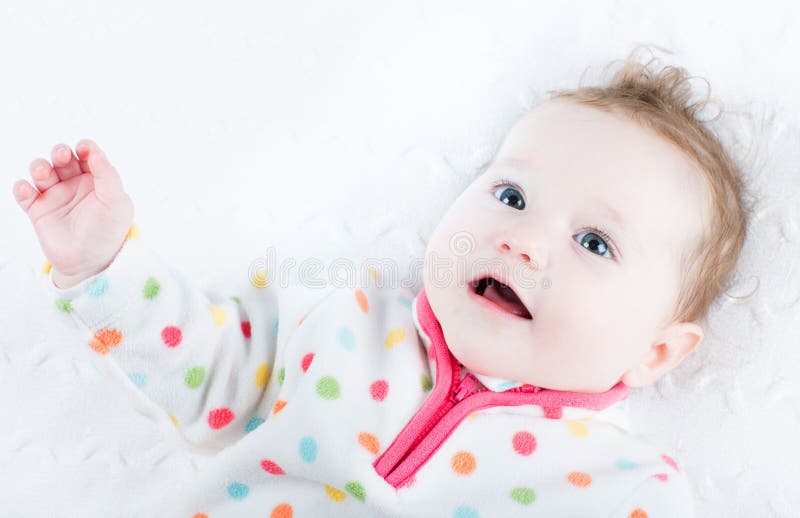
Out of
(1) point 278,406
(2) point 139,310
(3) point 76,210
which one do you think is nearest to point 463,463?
(1) point 278,406

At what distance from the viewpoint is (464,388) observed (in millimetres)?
1176

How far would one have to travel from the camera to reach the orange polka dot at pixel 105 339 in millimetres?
1051

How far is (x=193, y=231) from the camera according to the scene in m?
1.46

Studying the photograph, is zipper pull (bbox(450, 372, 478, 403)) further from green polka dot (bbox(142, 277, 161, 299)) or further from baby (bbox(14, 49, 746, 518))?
green polka dot (bbox(142, 277, 161, 299))

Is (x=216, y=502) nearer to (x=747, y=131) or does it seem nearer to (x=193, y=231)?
(x=193, y=231)

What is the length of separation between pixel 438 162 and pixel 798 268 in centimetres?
61

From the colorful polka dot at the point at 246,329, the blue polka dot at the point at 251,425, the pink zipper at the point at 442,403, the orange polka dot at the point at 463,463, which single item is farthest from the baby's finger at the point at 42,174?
the orange polka dot at the point at 463,463

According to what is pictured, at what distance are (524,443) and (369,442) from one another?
22cm

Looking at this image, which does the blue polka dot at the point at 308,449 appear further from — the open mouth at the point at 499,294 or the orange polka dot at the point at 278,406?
the open mouth at the point at 499,294

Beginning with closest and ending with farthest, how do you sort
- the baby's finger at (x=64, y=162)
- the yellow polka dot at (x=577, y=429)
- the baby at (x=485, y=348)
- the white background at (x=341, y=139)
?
1. the baby's finger at (x=64, y=162)
2. the baby at (x=485, y=348)
3. the yellow polka dot at (x=577, y=429)
4. the white background at (x=341, y=139)

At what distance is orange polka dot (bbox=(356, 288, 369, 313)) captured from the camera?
1.25 meters

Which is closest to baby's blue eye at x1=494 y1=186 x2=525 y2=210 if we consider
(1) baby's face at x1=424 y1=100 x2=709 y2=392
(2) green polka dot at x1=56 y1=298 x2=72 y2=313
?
(1) baby's face at x1=424 y1=100 x2=709 y2=392

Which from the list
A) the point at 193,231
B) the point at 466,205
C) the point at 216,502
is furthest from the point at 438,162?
the point at 216,502

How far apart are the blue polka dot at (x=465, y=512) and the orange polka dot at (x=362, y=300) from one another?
0.32 m
